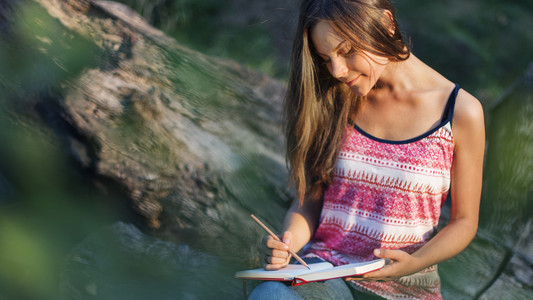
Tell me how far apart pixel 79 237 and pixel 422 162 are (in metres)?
1.20

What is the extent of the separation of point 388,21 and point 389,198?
488 millimetres

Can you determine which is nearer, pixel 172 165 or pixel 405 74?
pixel 405 74

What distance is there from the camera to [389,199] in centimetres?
138

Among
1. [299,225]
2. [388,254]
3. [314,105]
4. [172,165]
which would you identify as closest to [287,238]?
[299,225]

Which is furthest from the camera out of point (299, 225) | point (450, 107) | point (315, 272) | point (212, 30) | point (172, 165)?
point (212, 30)

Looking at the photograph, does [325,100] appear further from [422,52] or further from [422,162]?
[422,52]

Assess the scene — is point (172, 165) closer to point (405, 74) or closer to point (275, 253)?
point (275, 253)

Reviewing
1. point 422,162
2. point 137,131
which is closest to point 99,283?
point 137,131

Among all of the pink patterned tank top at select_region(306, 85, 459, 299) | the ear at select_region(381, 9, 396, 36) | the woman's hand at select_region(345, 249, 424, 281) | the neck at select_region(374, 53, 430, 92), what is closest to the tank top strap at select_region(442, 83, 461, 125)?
the pink patterned tank top at select_region(306, 85, 459, 299)

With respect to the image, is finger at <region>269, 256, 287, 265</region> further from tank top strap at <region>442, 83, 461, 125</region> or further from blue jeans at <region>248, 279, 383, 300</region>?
tank top strap at <region>442, 83, 461, 125</region>

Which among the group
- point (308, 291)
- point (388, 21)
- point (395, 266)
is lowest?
point (308, 291)

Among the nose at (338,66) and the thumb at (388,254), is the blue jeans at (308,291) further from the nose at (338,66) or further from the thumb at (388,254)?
the nose at (338,66)

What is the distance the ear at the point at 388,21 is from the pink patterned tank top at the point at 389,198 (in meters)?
0.24

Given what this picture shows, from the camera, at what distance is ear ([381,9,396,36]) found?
50.0 inches
